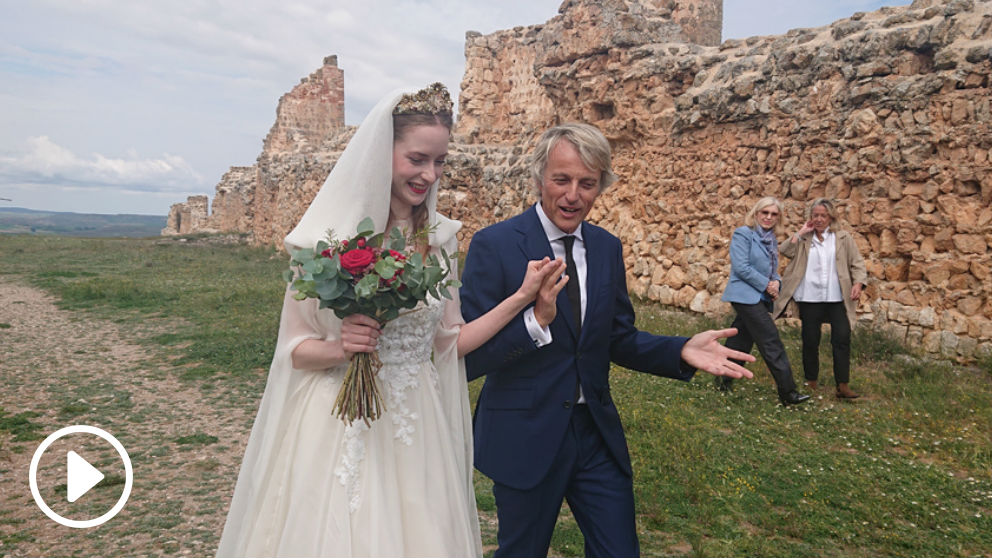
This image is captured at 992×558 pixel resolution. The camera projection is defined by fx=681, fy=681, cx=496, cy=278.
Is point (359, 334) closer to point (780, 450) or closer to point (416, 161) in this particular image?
point (416, 161)

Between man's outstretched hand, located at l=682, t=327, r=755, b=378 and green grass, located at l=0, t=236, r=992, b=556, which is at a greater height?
man's outstretched hand, located at l=682, t=327, r=755, b=378

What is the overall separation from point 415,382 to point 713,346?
47.1 inches

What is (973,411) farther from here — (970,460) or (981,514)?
(981,514)

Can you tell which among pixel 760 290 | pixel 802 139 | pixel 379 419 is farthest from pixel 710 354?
pixel 802 139

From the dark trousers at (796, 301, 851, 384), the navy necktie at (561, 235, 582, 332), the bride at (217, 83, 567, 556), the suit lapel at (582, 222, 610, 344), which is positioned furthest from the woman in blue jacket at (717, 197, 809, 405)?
the bride at (217, 83, 567, 556)

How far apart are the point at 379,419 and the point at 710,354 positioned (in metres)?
1.32

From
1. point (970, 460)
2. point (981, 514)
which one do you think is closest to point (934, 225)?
point (970, 460)

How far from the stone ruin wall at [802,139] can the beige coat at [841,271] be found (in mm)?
1907

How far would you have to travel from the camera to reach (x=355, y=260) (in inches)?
85.7

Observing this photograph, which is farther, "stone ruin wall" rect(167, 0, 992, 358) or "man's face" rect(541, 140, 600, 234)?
"stone ruin wall" rect(167, 0, 992, 358)

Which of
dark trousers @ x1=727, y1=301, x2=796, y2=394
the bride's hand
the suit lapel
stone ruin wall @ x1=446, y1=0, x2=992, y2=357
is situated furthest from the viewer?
stone ruin wall @ x1=446, y1=0, x2=992, y2=357

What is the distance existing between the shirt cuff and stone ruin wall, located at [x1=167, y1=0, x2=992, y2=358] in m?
7.51

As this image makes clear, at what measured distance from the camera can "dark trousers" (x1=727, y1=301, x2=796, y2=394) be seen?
6.75 metres

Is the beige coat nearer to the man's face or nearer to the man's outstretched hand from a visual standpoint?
the man's outstretched hand
